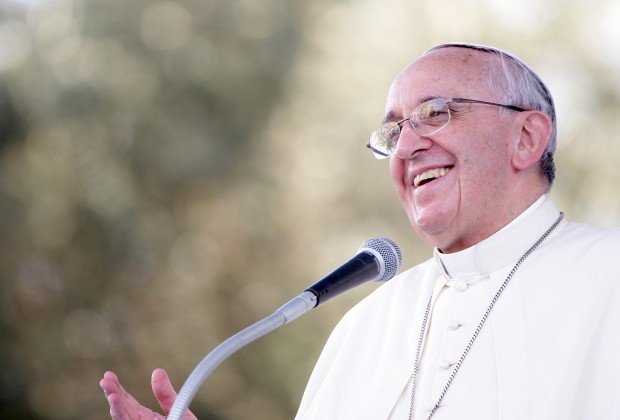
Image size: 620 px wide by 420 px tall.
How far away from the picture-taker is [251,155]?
421 inches

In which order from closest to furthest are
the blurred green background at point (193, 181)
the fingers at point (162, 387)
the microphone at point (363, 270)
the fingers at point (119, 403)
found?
1. the microphone at point (363, 270)
2. the fingers at point (119, 403)
3. the fingers at point (162, 387)
4. the blurred green background at point (193, 181)

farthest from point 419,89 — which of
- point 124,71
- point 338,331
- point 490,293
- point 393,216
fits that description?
point 124,71

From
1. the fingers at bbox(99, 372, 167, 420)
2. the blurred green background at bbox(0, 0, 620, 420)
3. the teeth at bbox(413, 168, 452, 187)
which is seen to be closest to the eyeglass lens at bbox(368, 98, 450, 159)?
the teeth at bbox(413, 168, 452, 187)

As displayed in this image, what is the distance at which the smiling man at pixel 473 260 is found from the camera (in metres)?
2.84

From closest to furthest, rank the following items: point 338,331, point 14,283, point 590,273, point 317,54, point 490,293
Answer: point 590,273, point 490,293, point 338,331, point 14,283, point 317,54

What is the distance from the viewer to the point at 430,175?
3135mm

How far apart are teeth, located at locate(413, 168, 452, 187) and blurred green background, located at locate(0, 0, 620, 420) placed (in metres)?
6.71

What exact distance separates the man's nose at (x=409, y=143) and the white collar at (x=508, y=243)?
0.36 metres

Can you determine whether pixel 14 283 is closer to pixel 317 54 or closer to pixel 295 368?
pixel 295 368

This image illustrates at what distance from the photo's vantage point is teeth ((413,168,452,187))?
312 centimetres

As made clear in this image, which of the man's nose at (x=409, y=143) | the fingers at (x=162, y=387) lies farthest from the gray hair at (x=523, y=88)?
the fingers at (x=162, y=387)

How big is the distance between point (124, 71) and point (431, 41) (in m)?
3.37

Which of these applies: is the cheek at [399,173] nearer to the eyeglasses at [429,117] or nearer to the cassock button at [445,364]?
the eyeglasses at [429,117]

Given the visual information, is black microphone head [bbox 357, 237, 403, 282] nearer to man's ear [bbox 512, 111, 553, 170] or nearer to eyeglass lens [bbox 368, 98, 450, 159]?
eyeglass lens [bbox 368, 98, 450, 159]
